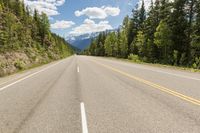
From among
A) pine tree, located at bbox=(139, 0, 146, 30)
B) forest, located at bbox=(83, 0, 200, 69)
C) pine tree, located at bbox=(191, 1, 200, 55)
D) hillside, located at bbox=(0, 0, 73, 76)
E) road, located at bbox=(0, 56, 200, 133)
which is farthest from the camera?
pine tree, located at bbox=(139, 0, 146, 30)

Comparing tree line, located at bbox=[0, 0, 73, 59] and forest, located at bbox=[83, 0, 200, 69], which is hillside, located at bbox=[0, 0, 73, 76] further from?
forest, located at bbox=[83, 0, 200, 69]

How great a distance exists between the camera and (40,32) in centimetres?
8806

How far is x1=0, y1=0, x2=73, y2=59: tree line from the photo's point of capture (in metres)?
43.1

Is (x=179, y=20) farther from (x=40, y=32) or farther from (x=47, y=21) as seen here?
(x=47, y=21)

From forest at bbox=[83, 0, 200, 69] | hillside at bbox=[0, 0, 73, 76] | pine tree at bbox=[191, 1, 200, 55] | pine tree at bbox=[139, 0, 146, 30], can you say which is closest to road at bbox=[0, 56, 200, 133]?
hillside at bbox=[0, 0, 73, 76]

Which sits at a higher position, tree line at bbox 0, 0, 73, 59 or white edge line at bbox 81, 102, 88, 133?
tree line at bbox 0, 0, 73, 59

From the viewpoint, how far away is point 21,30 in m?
58.3

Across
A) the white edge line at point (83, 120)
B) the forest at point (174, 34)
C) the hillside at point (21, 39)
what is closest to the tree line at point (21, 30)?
the hillside at point (21, 39)

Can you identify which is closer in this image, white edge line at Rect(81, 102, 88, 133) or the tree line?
white edge line at Rect(81, 102, 88, 133)

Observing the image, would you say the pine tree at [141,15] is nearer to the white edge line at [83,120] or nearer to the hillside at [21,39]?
the hillside at [21,39]

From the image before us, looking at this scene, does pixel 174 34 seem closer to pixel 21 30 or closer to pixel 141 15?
pixel 141 15

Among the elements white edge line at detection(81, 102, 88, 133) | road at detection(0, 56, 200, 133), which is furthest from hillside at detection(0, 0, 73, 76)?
white edge line at detection(81, 102, 88, 133)

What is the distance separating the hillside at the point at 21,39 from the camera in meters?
32.7

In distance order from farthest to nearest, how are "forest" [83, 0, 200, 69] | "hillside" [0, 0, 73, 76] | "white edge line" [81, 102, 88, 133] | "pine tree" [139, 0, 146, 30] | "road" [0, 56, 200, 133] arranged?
"pine tree" [139, 0, 146, 30] → "forest" [83, 0, 200, 69] → "hillside" [0, 0, 73, 76] → "road" [0, 56, 200, 133] → "white edge line" [81, 102, 88, 133]
